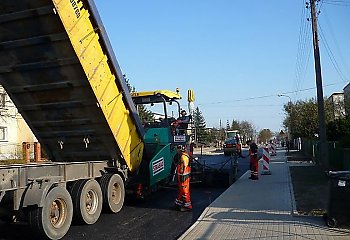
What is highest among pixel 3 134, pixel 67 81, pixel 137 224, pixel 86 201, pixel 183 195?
pixel 67 81

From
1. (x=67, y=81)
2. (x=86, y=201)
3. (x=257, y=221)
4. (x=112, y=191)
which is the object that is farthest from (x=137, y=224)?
(x=67, y=81)

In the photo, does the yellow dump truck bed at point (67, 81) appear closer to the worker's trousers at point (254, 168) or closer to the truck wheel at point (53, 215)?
the truck wheel at point (53, 215)

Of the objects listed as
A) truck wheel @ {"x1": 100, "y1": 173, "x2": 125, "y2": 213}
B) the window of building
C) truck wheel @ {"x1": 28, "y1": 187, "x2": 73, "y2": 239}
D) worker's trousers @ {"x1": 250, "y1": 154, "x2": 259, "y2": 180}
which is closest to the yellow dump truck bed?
truck wheel @ {"x1": 100, "y1": 173, "x2": 125, "y2": 213}

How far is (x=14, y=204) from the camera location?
747 centimetres

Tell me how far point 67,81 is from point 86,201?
2.49 meters

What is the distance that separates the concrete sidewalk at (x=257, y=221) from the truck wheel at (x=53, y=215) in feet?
7.31

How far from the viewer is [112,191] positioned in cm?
1077

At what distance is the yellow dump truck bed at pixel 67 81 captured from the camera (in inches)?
328

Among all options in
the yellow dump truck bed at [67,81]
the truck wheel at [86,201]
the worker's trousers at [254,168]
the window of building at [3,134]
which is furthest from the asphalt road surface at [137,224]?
the window of building at [3,134]

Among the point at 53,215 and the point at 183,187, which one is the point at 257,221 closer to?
the point at 183,187

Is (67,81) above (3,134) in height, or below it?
above

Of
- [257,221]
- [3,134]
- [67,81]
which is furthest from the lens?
[3,134]

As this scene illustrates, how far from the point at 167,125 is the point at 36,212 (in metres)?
6.44

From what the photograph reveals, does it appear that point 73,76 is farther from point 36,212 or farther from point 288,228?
point 288,228
